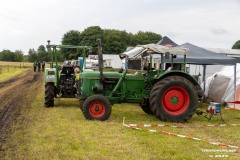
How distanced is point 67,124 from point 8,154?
2.76 meters

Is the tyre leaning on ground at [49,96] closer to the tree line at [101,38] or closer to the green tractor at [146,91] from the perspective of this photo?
the green tractor at [146,91]

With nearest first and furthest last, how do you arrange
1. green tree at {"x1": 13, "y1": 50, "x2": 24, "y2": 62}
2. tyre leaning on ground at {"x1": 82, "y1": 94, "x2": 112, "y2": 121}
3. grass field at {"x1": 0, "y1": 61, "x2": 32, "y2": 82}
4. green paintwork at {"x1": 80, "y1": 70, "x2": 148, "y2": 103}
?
tyre leaning on ground at {"x1": 82, "y1": 94, "x2": 112, "y2": 121}
green paintwork at {"x1": 80, "y1": 70, "x2": 148, "y2": 103}
grass field at {"x1": 0, "y1": 61, "x2": 32, "y2": 82}
green tree at {"x1": 13, "y1": 50, "x2": 24, "y2": 62}

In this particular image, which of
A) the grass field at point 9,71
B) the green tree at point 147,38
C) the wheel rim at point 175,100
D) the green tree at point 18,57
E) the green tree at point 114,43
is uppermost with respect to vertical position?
the green tree at point 147,38

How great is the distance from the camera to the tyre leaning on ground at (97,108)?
925 centimetres

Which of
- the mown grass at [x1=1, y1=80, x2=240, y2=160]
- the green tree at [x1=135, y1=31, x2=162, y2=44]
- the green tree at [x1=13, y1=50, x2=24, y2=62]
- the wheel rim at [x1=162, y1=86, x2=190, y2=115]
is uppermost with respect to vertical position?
the green tree at [x1=135, y1=31, x2=162, y2=44]

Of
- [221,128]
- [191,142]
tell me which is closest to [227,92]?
[221,128]

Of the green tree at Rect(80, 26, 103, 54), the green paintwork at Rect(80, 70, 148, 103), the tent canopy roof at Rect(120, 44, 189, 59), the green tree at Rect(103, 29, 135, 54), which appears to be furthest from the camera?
the green tree at Rect(103, 29, 135, 54)

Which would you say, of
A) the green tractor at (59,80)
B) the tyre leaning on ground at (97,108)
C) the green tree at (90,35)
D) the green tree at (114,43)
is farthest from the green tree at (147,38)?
the tyre leaning on ground at (97,108)

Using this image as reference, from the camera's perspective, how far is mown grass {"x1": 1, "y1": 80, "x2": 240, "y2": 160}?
6043 mm

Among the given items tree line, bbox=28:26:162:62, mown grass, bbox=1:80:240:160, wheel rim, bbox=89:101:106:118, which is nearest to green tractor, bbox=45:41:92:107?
mown grass, bbox=1:80:240:160

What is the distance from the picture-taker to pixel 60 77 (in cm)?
1263

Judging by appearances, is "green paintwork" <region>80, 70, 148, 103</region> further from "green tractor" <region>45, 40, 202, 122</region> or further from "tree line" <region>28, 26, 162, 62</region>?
"tree line" <region>28, 26, 162, 62</region>

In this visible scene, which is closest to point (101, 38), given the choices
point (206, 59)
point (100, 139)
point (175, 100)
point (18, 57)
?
point (18, 57)

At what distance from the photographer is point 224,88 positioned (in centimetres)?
1432
